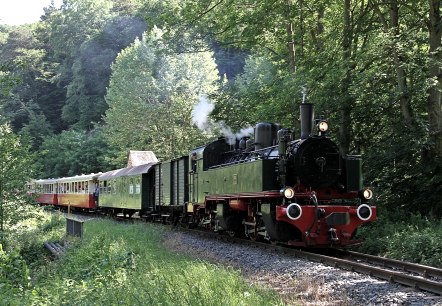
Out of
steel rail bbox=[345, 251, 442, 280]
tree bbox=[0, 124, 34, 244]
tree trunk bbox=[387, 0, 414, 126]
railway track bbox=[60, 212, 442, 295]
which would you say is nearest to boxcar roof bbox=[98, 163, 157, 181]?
tree bbox=[0, 124, 34, 244]

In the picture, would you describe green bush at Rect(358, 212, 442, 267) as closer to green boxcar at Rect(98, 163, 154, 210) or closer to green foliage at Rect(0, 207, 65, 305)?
green foliage at Rect(0, 207, 65, 305)

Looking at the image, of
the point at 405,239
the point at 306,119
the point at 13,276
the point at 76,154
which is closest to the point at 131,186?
the point at 13,276

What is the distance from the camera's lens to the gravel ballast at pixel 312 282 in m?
7.07

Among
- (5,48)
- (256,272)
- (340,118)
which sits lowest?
(256,272)

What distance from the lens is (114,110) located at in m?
46.5

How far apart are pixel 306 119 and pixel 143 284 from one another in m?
6.06

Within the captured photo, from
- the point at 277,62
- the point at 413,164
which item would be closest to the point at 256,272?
the point at 413,164

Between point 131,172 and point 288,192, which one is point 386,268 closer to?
point 288,192

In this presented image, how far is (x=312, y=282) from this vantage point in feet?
26.9

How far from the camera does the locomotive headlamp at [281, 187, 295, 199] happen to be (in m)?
11.2

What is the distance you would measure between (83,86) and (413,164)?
2325 inches

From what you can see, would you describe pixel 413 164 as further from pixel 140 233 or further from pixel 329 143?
pixel 140 233

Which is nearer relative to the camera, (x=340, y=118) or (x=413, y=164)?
(x=413, y=164)

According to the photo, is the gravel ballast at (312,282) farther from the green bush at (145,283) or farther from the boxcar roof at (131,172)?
the boxcar roof at (131,172)
